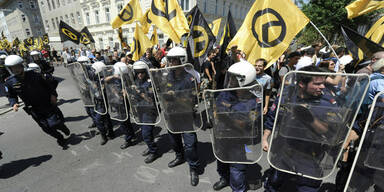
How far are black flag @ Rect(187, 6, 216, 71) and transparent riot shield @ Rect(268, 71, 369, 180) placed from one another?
2393 millimetres

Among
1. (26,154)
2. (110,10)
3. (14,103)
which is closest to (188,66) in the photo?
(14,103)

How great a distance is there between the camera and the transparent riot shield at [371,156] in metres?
1.26

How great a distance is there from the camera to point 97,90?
133 inches

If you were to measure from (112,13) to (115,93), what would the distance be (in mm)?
22882

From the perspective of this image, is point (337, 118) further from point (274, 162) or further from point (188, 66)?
point (188, 66)

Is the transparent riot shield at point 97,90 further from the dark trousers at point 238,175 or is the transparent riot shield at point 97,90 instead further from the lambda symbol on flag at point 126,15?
the dark trousers at point 238,175

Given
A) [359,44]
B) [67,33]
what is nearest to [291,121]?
[359,44]

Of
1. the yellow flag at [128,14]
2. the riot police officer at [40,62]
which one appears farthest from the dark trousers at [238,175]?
the riot police officer at [40,62]

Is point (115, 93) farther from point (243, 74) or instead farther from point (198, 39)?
point (243, 74)

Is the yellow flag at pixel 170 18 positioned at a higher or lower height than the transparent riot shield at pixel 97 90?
higher

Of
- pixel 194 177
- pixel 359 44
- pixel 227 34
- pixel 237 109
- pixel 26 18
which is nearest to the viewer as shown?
pixel 237 109

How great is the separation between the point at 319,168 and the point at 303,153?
6.8 inches

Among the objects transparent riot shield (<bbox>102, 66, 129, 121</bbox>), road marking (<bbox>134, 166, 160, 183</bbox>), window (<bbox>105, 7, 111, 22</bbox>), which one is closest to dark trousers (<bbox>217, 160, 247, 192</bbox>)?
road marking (<bbox>134, 166, 160, 183</bbox>)

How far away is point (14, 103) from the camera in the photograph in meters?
3.43
